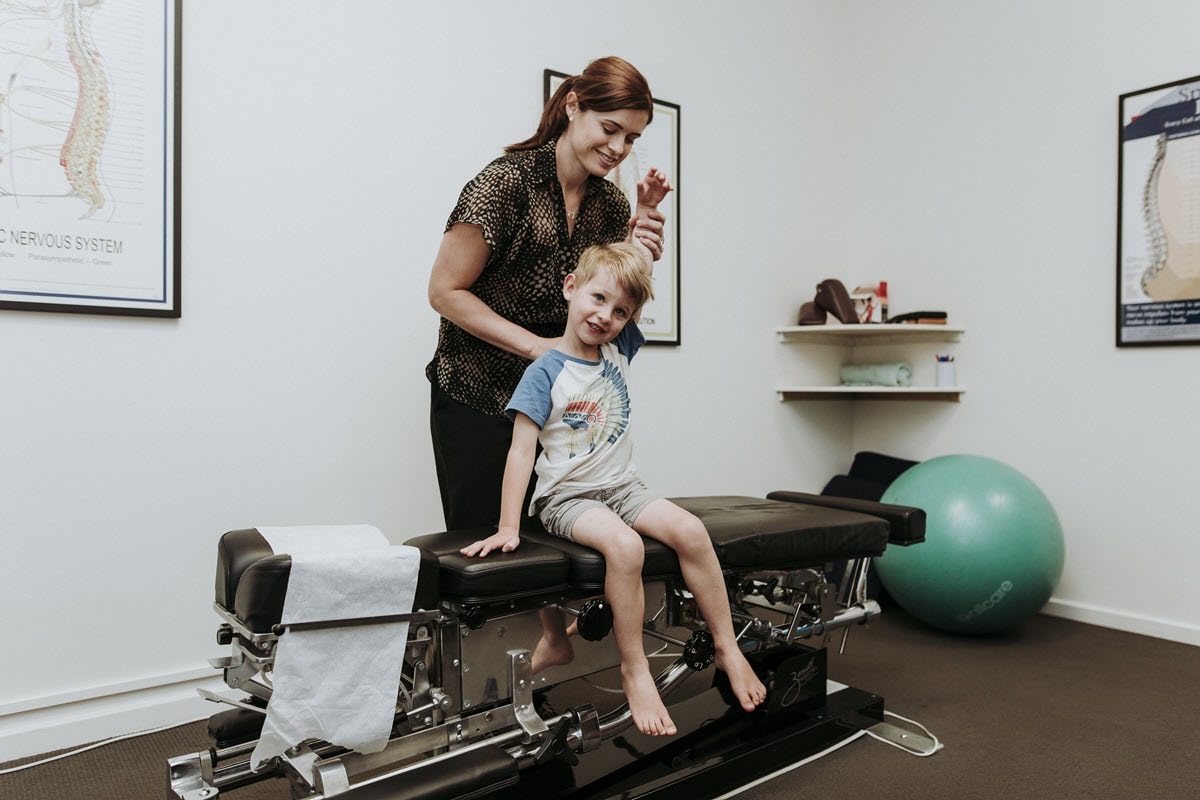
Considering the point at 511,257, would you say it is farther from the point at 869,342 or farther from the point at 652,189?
the point at 869,342

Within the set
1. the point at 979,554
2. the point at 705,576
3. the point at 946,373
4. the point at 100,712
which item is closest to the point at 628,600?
the point at 705,576

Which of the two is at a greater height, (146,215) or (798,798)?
(146,215)

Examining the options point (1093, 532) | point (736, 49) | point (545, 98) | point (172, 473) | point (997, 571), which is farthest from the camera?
point (736, 49)

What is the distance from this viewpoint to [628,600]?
1.45 m

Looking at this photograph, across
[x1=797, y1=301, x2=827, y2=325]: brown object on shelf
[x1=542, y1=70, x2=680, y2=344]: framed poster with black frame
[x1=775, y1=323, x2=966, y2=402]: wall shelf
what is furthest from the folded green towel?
[x1=542, y1=70, x2=680, y2=344]: framed poster with black frame

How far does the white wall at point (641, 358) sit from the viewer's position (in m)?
1.96

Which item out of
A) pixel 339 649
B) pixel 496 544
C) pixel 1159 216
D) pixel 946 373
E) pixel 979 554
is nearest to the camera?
pixel 339 649

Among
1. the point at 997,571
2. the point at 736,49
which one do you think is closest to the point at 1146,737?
the point at 997,571

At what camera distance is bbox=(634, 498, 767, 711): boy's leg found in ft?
5.05

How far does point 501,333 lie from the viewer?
1658 millimetres

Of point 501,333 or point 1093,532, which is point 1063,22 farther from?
point 501,333

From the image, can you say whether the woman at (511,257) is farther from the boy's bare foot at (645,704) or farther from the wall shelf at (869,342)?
the wall shelf at (869,342)

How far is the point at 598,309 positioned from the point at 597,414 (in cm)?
20

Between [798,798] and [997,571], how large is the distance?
3.83 ft
